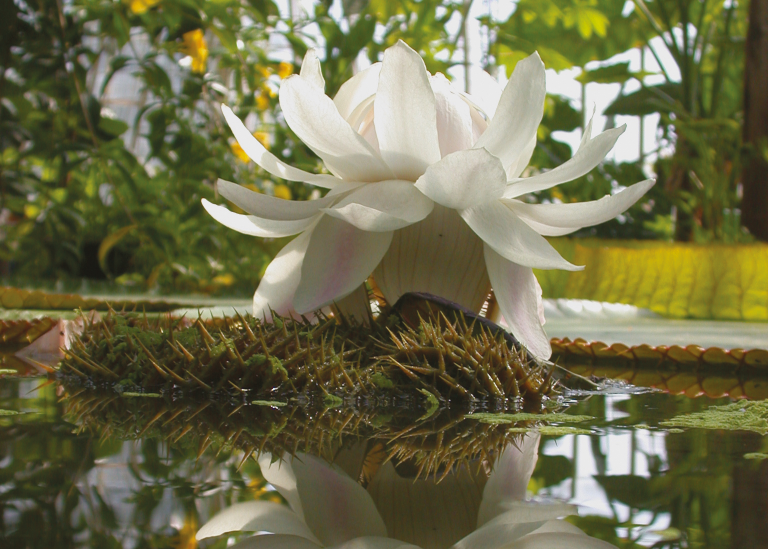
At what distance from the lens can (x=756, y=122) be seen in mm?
2256

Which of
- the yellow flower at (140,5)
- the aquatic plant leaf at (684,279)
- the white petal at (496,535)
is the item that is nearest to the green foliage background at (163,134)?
the yellow flower at (140,5)

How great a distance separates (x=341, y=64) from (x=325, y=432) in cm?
149

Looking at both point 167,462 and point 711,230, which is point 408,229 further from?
point 711,230

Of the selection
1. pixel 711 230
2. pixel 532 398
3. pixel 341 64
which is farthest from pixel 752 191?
pixel 532 398

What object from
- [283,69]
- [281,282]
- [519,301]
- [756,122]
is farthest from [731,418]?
[756,122]

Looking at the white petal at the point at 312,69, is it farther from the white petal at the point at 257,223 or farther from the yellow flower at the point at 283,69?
the yellow flower at the point at 283,69

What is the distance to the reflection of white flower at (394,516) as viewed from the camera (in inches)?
10.2

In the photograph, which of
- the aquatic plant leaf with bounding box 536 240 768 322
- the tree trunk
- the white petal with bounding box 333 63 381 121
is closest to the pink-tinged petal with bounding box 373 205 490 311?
the white petal with bounding box 333 63 381 121

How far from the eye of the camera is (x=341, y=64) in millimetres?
1791

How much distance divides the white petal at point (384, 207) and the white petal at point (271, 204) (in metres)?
0.03

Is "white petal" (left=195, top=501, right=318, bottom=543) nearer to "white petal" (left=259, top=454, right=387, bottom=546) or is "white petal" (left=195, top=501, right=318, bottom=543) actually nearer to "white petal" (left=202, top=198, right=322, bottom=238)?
"white petal" (left=259, top=454, right=387, bottom=546)

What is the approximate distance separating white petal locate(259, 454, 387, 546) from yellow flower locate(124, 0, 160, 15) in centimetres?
150

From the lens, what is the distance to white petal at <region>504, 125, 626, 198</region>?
56 centimetres

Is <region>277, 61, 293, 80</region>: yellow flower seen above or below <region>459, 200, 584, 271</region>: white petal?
above
